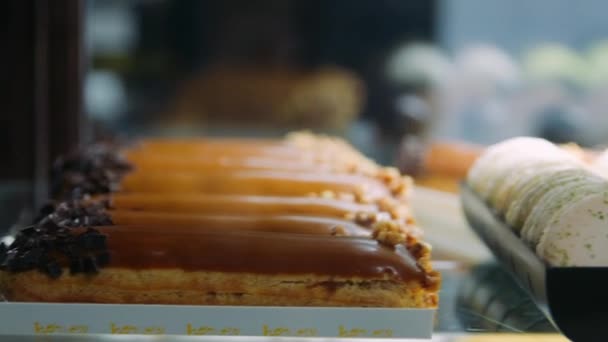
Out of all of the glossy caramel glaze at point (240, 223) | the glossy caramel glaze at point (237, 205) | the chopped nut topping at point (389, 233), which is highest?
the chopped nut topping at point (389, 233)

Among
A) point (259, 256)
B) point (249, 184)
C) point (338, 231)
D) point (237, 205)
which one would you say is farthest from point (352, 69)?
point (259, 256)

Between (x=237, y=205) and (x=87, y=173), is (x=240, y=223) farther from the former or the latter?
(x=87, y=173)

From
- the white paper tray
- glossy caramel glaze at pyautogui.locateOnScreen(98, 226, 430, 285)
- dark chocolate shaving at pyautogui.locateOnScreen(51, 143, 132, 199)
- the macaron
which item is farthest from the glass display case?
the white paper tray

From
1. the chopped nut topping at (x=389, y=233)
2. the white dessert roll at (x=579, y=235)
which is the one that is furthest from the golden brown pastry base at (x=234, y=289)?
the white dessert roll at (x=579, y=235)

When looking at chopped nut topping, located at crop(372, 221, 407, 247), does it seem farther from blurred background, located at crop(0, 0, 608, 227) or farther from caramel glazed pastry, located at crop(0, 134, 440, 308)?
blurred background, located at crop(0, 0, 608, 227)

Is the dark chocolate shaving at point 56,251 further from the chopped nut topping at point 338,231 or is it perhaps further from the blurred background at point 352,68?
the blurred background at point 352,68

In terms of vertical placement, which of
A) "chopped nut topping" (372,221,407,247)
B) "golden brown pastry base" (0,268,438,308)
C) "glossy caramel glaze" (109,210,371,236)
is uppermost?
"chopped nut topping" (372,221,407,247)

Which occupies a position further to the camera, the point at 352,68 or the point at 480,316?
the point at 352,68
